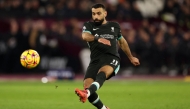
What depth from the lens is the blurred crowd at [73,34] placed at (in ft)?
71.2

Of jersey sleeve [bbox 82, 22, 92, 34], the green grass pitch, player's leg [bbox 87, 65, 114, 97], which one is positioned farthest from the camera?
the green grass pitch

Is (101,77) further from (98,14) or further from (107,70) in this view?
(98,14)

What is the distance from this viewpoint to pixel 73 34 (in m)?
22.5

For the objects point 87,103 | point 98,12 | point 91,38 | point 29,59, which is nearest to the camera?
point 91,38

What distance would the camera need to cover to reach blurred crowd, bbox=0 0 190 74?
21703mm

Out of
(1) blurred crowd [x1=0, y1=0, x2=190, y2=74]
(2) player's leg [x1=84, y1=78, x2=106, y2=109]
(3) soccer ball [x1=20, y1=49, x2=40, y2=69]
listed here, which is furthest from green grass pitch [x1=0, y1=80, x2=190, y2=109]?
(1) blurred crowd [x1=0, y1=0, x2=190, y2=74]

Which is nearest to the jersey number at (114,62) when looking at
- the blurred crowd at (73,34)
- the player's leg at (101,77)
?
the player's leg at (101,77)

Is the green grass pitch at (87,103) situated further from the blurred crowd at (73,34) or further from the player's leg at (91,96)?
the blurred crowd at (73,34)

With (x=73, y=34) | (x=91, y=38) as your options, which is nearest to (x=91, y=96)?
(x=91, y=38)

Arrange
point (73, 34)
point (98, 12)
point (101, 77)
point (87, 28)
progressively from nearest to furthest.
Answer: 1. point (101, 77)
2. point (98, 12)
3. point (87, 28)
4. point (73, 34)

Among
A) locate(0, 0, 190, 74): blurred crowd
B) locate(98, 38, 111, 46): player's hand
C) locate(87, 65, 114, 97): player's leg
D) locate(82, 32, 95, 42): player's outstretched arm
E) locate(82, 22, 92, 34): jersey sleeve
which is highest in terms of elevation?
locate(82, 22, 92, 34): jersey sleeve

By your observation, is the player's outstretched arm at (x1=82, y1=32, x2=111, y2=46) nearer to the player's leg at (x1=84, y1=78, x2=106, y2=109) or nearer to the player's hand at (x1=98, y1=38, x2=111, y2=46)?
the player's hand at (x1=98, y1=38, x2=111, y2=46)

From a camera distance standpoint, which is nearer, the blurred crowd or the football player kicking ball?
the football player kicking ball

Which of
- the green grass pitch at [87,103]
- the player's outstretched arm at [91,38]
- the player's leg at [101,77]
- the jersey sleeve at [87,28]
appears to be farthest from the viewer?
the green grass pitch at [87,103]
